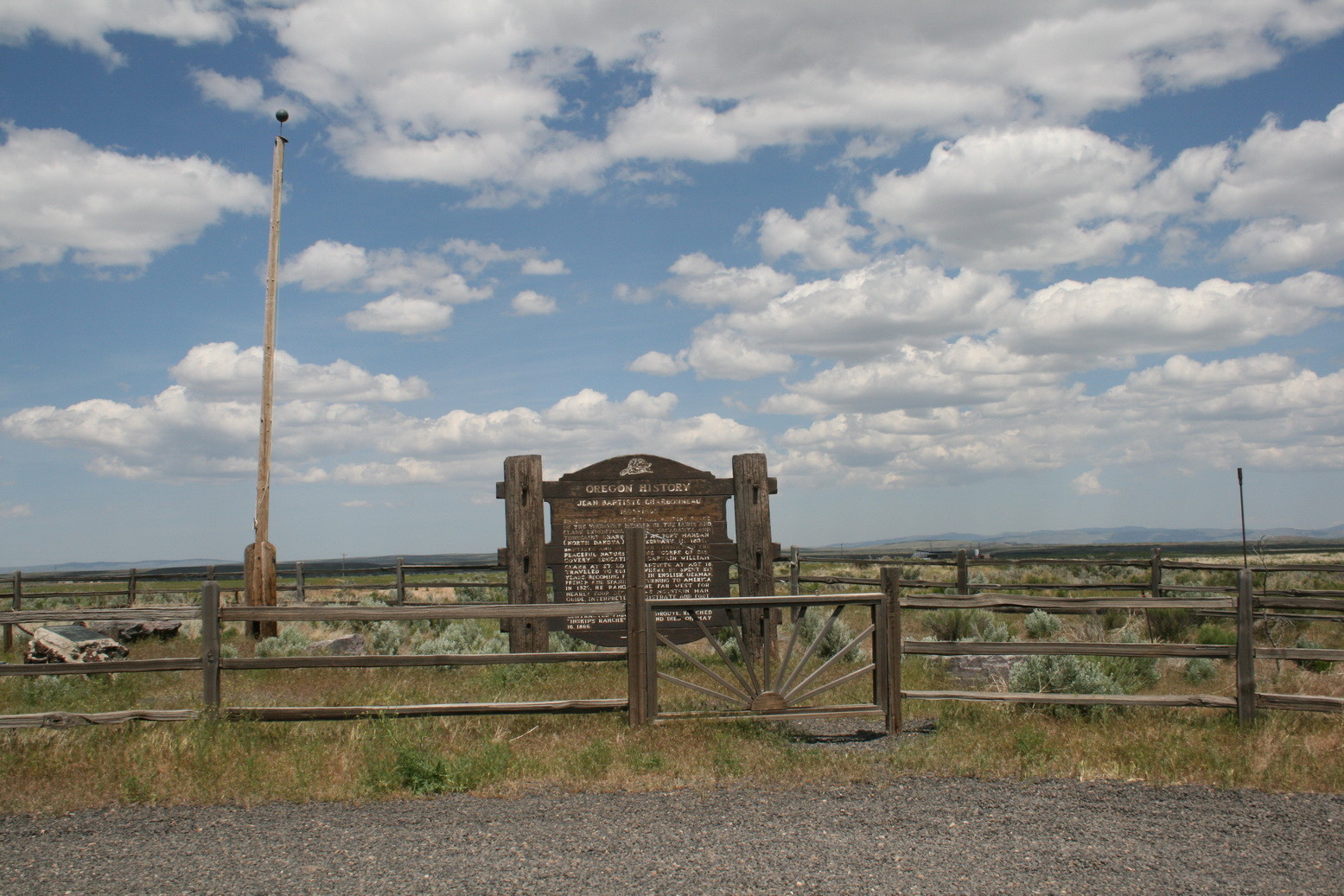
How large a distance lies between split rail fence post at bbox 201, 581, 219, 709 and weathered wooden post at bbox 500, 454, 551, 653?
404 cm

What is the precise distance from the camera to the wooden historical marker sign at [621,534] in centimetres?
1166

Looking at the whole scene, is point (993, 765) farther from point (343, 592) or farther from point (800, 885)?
point (343, 592)

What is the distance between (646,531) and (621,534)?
0.32 m

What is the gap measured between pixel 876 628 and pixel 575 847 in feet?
12.0

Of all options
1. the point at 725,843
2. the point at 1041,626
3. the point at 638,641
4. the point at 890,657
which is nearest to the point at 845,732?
the point at 890,657

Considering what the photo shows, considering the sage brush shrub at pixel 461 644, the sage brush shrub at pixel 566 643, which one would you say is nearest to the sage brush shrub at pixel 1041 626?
the sage brush shrub at pixel 566 643

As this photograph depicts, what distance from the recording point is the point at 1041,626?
15289 millimetres

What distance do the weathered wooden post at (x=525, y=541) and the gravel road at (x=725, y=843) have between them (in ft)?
18.1

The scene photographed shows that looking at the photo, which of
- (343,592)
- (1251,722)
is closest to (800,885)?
(1251,722)

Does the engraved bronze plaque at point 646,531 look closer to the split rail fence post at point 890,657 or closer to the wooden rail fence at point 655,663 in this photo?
the wooden rail fence at point 655,663

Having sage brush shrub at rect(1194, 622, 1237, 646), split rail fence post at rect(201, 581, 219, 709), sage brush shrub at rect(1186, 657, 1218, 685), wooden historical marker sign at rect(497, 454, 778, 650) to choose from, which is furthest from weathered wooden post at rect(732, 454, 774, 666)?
sage brush shrub at rect(1194, 622, 1237, 646)

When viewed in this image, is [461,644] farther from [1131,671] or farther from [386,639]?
[1131,671]

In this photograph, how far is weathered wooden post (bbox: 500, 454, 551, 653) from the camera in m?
11.6

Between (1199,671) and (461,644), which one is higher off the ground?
(461,644)
